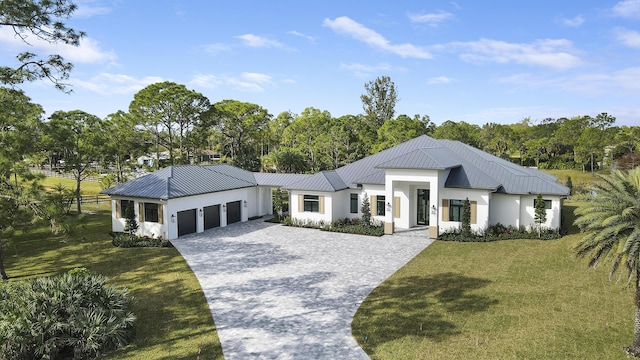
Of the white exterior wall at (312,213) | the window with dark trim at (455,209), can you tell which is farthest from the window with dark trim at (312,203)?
the window with dark trim at (455,209)

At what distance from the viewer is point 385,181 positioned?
2823 cm

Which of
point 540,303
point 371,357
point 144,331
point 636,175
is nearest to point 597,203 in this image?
point 636,175

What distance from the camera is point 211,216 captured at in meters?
29.7

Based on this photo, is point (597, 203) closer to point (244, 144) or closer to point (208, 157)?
point (244, 144)

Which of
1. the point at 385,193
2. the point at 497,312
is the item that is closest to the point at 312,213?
the point at 385,193

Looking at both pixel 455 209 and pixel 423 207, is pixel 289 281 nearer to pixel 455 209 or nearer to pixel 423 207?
pixel 455 209

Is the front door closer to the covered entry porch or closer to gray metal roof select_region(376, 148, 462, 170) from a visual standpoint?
the covered entry porch

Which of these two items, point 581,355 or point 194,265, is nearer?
point 581,355

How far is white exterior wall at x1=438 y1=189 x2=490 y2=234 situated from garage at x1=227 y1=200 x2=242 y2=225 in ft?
49.7

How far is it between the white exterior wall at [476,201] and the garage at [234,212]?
15.2 metres

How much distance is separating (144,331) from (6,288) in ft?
15.1

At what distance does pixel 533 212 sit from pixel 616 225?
17331 millimetres

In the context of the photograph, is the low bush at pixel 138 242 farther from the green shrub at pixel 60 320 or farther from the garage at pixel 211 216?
the green shrub at pixel 60 320

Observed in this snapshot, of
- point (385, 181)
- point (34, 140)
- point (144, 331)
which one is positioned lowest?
point (144, 331)
